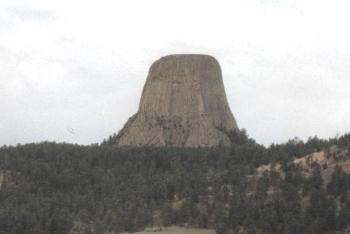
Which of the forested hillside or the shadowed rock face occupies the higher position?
the shadowed rock face

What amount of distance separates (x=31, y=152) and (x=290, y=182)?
63.3 metres

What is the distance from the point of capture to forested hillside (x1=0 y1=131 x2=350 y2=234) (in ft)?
390

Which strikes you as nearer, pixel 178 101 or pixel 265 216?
pixel 265 216

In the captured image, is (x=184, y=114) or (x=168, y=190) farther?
(x=184, y=114)

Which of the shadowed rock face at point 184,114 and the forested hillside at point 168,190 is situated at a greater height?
the shadowed rock face at point 184,114

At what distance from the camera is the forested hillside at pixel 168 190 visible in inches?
4675

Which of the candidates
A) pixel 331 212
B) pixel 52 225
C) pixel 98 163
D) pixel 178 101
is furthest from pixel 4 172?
pixel 331 212

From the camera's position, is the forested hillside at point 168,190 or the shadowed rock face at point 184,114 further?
the shadowed rock face at point 184,114

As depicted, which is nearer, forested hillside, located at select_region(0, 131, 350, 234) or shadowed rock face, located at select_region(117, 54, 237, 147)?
forested hillside, located at select_region(0, 131, 350, 234)

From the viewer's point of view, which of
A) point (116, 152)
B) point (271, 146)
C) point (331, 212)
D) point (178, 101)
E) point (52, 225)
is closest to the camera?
point (331, 212)

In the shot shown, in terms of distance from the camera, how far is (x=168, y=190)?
5591 inches

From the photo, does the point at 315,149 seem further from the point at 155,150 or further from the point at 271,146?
the point at 155,150

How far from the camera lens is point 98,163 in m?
173

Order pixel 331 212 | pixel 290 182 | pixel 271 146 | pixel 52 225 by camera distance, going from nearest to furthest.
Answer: pixel 331 212 < pixel 290 182 < pixel 52 225 < pixel 271 146
